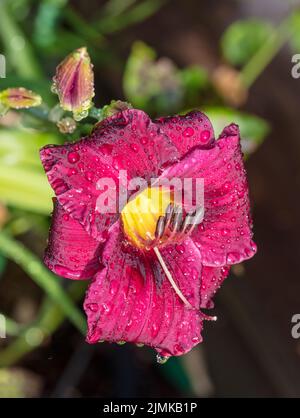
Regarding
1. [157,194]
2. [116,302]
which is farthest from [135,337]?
[157,194]

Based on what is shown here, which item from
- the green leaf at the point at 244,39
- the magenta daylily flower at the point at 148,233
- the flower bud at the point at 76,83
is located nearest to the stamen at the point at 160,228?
the magenta daylily flower at the point at 148,233

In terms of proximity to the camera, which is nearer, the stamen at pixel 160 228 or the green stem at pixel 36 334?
the stamen at pixel 160 228

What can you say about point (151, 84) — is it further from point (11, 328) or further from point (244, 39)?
point (11, 328)

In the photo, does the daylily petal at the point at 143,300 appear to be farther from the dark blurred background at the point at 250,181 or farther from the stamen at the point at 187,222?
the dark blurred background at the point at 250,181

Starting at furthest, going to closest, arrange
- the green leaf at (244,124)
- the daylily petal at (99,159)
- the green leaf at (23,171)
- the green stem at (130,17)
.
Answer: the green stem at (130,17) → the green leaf at (244,124) → the green leaf at (23,171) → the daylily petal at (99,159)

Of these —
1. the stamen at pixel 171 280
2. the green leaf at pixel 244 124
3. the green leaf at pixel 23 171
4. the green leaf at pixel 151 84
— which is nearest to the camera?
the stamen at pixel 171 280

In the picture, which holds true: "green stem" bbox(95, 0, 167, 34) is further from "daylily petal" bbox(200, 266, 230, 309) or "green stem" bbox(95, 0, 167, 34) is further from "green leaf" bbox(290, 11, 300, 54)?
"daylily petal" bbox(200, 266, 230, 309)

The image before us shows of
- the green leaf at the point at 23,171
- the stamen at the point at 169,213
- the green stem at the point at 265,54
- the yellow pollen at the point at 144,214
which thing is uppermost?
the green stem at the point at 265,54

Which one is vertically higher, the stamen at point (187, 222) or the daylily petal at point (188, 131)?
the daylily petal at point (188, 131)
